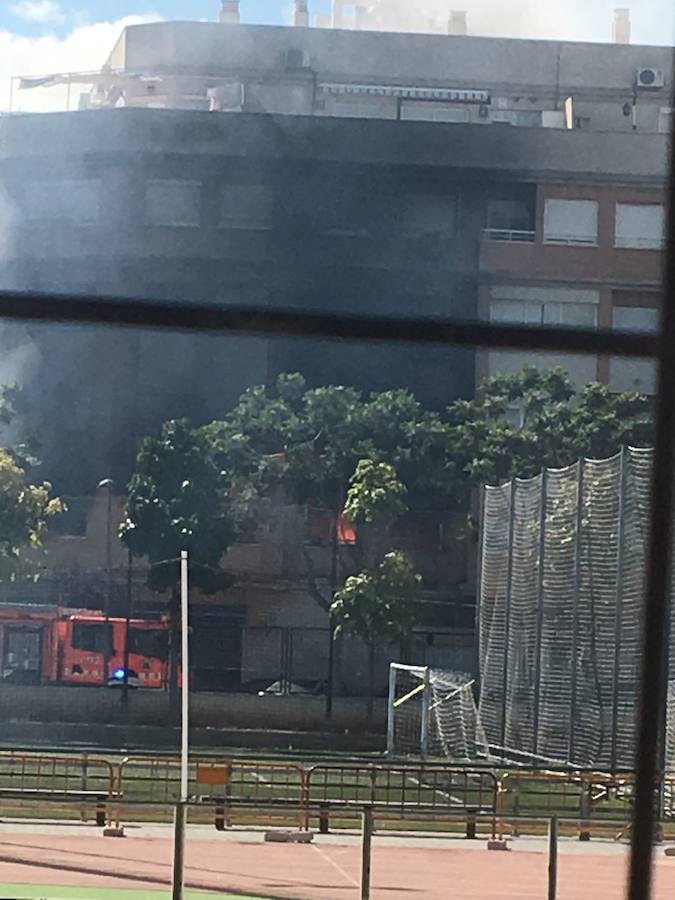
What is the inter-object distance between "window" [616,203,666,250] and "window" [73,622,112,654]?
7.49 metres

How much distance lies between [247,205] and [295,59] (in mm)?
2584

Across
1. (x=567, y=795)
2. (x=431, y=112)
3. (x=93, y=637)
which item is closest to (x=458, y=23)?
(x=431, y=112)

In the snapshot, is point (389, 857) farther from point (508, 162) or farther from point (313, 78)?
point (313, 78)

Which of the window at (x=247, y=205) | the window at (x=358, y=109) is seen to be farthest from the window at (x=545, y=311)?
the window at (x=358, y=109)

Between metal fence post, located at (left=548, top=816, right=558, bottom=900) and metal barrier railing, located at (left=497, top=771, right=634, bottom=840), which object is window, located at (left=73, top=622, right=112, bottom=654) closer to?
metal barrier railing, located at (left=497, top=771, right=634, bottom=840)

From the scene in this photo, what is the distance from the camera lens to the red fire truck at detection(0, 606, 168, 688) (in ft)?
56.4

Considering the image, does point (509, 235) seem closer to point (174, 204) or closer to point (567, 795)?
point (174, 204)

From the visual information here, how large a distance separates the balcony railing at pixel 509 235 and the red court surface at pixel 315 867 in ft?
48.2

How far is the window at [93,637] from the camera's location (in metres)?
18.0

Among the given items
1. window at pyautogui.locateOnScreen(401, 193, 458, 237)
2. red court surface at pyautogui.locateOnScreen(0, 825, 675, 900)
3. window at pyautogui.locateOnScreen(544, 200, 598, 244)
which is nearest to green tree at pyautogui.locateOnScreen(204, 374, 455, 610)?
window at pyautogui.locateOnScreen(544, 200, 598, 244)

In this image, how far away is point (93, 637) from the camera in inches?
710

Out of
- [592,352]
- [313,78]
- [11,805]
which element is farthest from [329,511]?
[592,352]

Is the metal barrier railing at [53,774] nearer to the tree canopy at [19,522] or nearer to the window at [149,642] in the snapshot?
the window at [149,642]

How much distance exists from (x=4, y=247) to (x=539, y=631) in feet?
44.5
